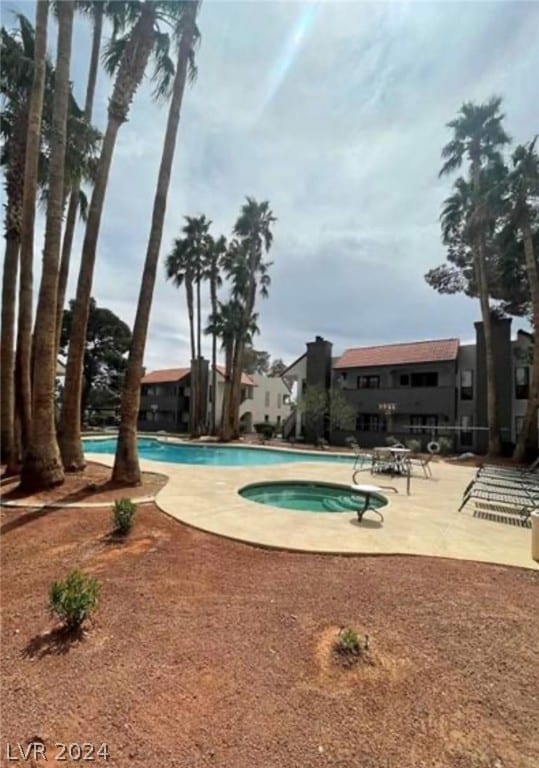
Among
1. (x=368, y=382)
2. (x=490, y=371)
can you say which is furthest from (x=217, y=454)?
(x=490, y=371)

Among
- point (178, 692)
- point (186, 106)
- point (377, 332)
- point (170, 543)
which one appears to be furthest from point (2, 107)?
point (377, 332)

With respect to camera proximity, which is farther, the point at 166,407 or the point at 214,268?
the point at 166,407

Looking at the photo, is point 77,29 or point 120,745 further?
point 77,29

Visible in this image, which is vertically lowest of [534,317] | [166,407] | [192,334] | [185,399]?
[166,407]

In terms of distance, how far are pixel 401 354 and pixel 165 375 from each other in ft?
84.1

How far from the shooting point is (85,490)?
30.1 ft

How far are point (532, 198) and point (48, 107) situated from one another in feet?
60.7

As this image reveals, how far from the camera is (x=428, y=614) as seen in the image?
4230mm

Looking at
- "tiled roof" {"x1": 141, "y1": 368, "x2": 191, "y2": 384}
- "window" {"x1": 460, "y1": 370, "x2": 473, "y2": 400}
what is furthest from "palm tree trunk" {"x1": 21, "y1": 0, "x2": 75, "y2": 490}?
"tiled roof" {"x1": 141, "y1": 368, "x2": 191, "y2": 384}

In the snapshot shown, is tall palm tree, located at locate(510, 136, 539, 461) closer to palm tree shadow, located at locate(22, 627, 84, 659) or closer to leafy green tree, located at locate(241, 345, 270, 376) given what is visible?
palm tree shadow, located at locate(22, 627, 84, 659)

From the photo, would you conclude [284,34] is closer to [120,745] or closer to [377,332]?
[120,745]

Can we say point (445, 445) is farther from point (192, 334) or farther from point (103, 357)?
point (103, 357)

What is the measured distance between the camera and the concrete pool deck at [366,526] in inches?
242

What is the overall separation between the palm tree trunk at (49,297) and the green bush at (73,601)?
5379 mm
